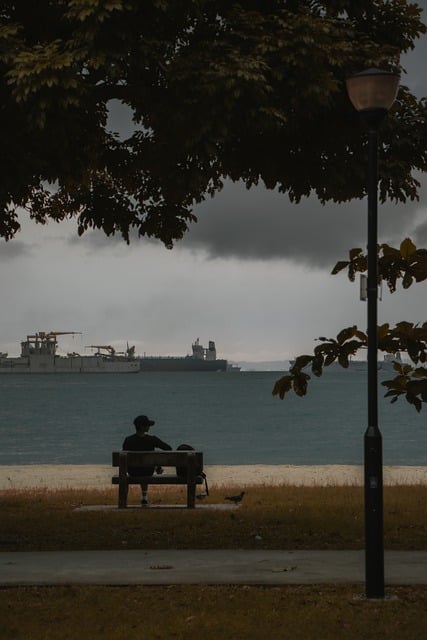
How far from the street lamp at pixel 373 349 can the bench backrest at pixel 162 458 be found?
18.9ft

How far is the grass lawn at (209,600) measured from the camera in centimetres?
746

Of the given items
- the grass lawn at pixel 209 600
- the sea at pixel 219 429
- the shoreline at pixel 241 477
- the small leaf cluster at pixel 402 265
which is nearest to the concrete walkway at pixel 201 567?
the grass lawn at pixel 209 600

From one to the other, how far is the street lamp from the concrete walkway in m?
0.65

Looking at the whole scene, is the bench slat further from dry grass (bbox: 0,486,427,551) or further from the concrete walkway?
the concrete walkway

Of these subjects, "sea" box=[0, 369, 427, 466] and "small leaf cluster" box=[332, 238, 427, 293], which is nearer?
"small leaf cluster" box=[332, 238, 427, 293]

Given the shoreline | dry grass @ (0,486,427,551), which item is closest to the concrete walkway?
dry grass @ (0,486,427,551)

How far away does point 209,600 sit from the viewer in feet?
27.3

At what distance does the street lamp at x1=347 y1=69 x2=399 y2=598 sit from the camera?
8.45 meters

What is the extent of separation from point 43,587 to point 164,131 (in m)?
6.08

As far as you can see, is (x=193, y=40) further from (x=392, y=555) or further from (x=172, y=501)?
(x=172, y=501)

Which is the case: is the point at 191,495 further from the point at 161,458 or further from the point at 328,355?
the point at 328,355

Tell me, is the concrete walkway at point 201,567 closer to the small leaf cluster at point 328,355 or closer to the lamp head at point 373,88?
the small leaf cluster at point 328,355

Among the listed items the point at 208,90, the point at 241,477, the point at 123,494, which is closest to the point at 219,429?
the point at 241,477

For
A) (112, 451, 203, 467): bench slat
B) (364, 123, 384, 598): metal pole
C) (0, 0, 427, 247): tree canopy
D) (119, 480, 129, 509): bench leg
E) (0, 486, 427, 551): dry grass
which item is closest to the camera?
(364, 123, 384, 598): metal pole
